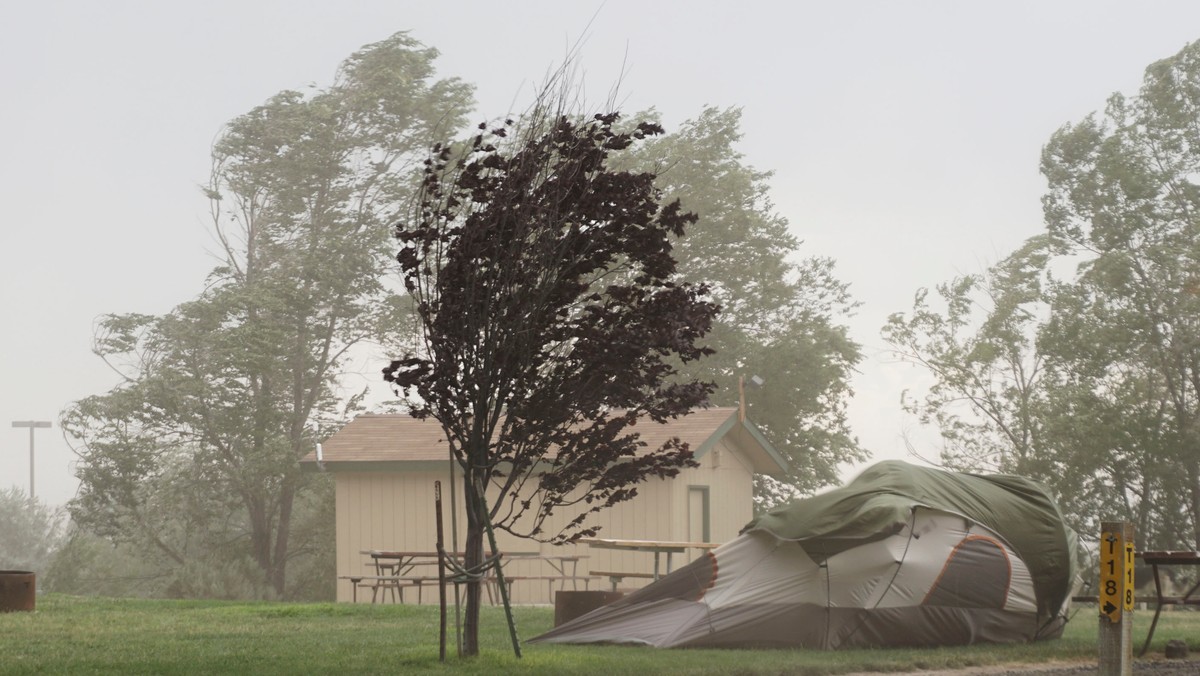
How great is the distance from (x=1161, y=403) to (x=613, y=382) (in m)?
24.9

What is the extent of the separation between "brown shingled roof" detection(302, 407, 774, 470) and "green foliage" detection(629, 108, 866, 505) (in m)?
10.2

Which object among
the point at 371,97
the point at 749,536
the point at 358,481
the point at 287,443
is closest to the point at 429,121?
the point at 371,97

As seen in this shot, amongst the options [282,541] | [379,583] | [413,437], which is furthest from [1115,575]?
[282,541]

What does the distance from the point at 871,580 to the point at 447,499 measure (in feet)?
45.8

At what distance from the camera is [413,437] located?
26.2 metres

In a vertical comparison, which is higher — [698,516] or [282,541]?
[698,516]

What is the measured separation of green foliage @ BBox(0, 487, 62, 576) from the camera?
6053 centimetres

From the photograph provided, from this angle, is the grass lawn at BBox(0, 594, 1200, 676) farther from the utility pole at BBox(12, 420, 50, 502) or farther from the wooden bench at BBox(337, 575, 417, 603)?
the utility pole at BBox(12, 420, 50, 502)

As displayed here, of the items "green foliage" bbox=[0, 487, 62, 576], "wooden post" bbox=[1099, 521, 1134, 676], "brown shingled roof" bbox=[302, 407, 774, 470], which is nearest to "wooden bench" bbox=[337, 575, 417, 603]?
"brown shingled roof" bbox=[302, 407, 774, 470]

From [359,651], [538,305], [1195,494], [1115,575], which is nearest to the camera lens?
[1115,575]

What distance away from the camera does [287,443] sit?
34.7 m

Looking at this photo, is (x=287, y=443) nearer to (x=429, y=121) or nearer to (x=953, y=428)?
(x=429, y=121)

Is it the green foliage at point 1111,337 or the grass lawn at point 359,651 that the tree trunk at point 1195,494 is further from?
the grass lawn at point 359,651

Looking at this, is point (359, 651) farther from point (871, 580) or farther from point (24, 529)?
point (24, 529)
